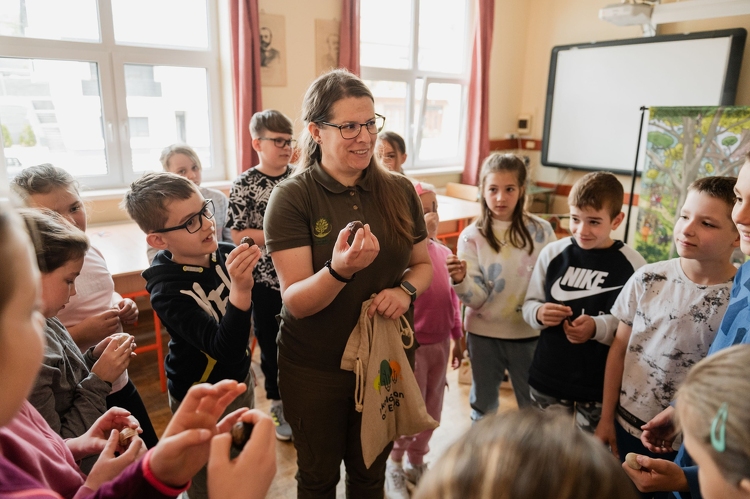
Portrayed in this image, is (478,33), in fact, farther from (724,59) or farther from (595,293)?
(595,293)

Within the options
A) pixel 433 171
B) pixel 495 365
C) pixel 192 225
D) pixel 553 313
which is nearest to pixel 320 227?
pixel 192 225

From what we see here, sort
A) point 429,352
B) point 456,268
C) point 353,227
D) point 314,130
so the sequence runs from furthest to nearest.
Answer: point 429,352 → point 456,268 → point 314,130 → point 353,227

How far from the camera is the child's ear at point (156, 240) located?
1446 mm

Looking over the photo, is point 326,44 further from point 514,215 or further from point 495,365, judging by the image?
point 495,365

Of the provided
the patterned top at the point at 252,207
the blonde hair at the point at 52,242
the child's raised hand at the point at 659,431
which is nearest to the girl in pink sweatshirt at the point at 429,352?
the patterned top at the point at 252,207

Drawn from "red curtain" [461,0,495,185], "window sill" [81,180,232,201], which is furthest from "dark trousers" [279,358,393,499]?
"red curtain" [461,0,495,185]

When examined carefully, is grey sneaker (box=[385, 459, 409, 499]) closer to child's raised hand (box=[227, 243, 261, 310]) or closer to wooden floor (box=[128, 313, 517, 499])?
wooden floor (box=[128, 313, 517, 499])

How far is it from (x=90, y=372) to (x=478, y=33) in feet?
17.4

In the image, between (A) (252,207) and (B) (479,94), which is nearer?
(A) (252,207)

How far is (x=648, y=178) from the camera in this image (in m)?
3.82

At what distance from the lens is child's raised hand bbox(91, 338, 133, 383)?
4.10 ft

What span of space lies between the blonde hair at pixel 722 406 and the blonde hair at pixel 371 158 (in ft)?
2.82

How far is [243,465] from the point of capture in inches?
26.7

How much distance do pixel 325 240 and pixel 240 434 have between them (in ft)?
2.31
